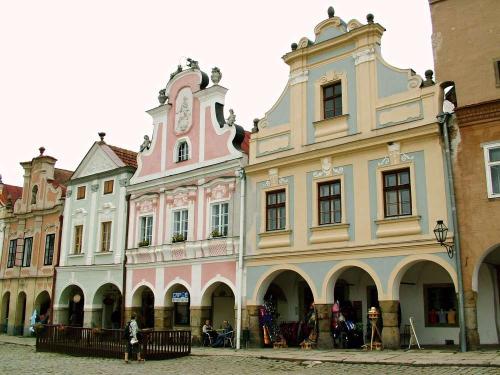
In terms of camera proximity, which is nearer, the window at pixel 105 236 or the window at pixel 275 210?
the window at pixel 275 210

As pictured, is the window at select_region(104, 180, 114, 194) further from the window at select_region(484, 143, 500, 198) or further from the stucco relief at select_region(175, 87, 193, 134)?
the window at select_region(484, 143, 500, 198)

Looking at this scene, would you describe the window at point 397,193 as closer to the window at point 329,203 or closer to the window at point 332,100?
the window at point 329,203

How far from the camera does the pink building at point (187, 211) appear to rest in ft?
77.9

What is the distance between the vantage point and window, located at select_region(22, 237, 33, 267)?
3391 cm

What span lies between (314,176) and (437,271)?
5239mm

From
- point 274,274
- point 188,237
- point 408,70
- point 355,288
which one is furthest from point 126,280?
point 408,70

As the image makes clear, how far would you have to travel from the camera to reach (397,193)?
18969 millimetres

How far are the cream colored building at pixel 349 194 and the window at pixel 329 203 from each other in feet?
0.12

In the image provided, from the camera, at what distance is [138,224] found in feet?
90.0

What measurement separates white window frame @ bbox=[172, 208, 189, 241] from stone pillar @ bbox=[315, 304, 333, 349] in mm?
7514

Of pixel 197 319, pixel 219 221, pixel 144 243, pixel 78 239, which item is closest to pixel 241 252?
pixel 219 221

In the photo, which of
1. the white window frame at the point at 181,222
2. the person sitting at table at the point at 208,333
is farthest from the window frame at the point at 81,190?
the person sitting at table at the point at 208,333

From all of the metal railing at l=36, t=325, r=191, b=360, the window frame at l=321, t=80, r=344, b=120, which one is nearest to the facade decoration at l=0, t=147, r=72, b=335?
the metal railing at l=36, t=325, r=191, b=360

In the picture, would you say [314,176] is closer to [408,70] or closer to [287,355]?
[408,70]
